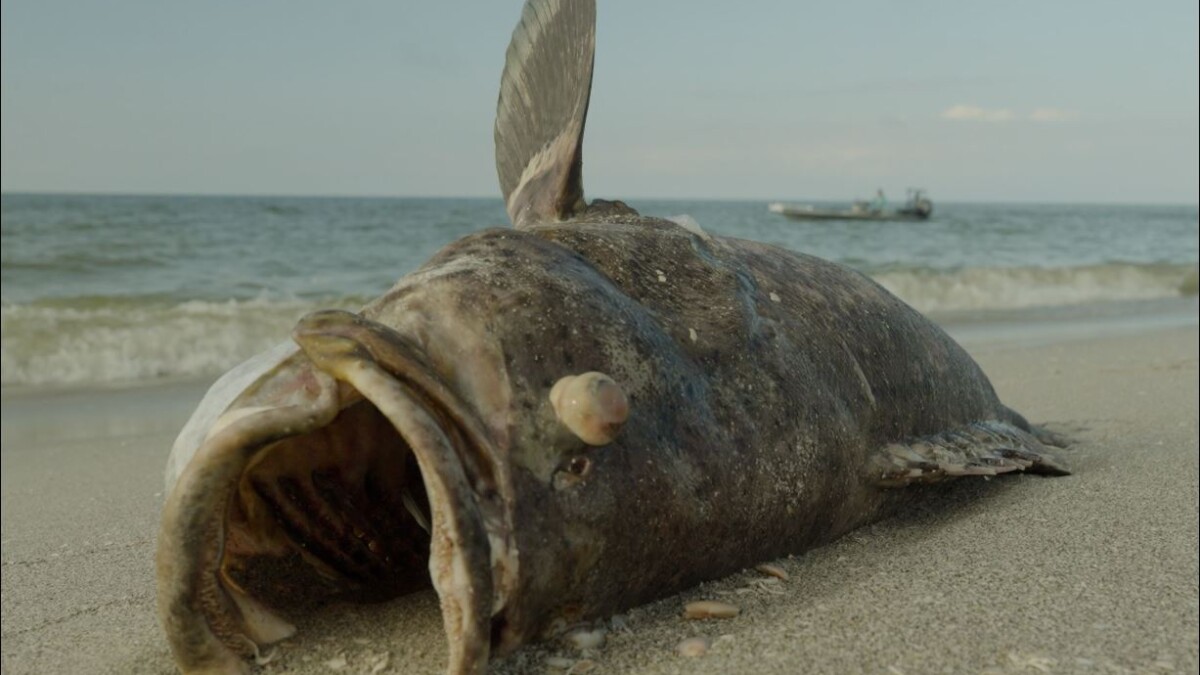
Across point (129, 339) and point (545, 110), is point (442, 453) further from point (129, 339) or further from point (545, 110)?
point (129, 339)

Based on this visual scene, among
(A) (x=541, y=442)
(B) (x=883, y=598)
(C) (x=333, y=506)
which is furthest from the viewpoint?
(B) (x=883, y=598)

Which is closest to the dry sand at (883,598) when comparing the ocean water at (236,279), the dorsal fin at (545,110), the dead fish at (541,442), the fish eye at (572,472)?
the dead fish at (541,442)

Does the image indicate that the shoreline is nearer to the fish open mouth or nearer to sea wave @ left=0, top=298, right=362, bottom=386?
sea wave @ left=0, top=298, right=362, bottom=386

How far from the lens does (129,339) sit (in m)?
9.09

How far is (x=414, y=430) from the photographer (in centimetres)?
176

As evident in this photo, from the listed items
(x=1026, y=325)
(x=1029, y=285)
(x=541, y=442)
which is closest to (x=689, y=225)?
(x=541, y=442)

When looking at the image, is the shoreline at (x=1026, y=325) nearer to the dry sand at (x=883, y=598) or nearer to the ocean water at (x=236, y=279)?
the ocean water at (x=236, y=279)

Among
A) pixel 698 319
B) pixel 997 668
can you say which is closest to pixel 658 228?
pixel 698 319

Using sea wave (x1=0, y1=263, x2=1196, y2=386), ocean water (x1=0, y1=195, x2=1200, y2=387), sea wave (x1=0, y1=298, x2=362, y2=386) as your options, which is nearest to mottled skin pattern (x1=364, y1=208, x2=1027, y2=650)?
sea wave (x1=0, y1=263, x2=1196, y2=386)

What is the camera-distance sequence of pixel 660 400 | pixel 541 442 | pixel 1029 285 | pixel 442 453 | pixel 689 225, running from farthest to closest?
pixel 1029 285
pixel 689 225
pixel 660 400
pixel 541 442
pixel 442 453

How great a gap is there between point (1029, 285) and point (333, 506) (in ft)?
48.9

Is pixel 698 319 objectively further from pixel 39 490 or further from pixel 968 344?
pixel 968 344

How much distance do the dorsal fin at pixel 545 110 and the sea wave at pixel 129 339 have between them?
17.9 feet

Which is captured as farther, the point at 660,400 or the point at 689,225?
the point at 689,225
